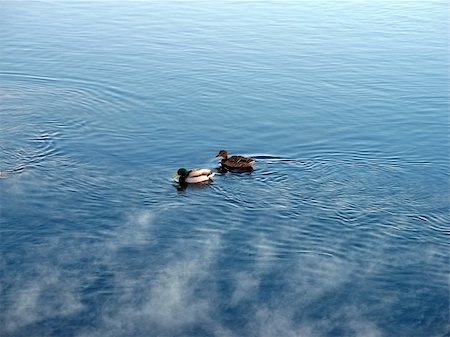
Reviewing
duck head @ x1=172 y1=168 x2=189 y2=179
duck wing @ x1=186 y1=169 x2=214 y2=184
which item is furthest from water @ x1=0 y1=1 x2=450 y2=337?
duck head @ x1=172 y1=168 x2=189 y2=179

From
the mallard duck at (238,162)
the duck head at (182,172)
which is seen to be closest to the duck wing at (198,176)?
the duck head at (182,172)

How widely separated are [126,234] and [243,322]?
381 centimetres

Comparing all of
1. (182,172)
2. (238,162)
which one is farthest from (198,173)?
(238,162)

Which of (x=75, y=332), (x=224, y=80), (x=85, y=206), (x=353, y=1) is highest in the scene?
(x=353, y=1)

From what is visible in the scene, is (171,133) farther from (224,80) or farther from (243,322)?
(243,322)

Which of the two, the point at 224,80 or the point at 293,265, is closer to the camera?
the point at 293,265

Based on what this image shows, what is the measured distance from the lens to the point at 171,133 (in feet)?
68.6

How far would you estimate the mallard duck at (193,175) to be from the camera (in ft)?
57.5

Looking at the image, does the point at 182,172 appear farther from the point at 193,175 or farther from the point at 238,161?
the point at 238,161

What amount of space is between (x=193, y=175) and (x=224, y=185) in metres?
0.81

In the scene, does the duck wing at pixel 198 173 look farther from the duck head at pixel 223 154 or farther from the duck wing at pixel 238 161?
the duck head at pixel 223 154

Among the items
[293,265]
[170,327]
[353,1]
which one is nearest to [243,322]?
[170,327]

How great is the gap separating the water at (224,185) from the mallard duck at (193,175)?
0.23 m

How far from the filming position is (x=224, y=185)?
17922mm
